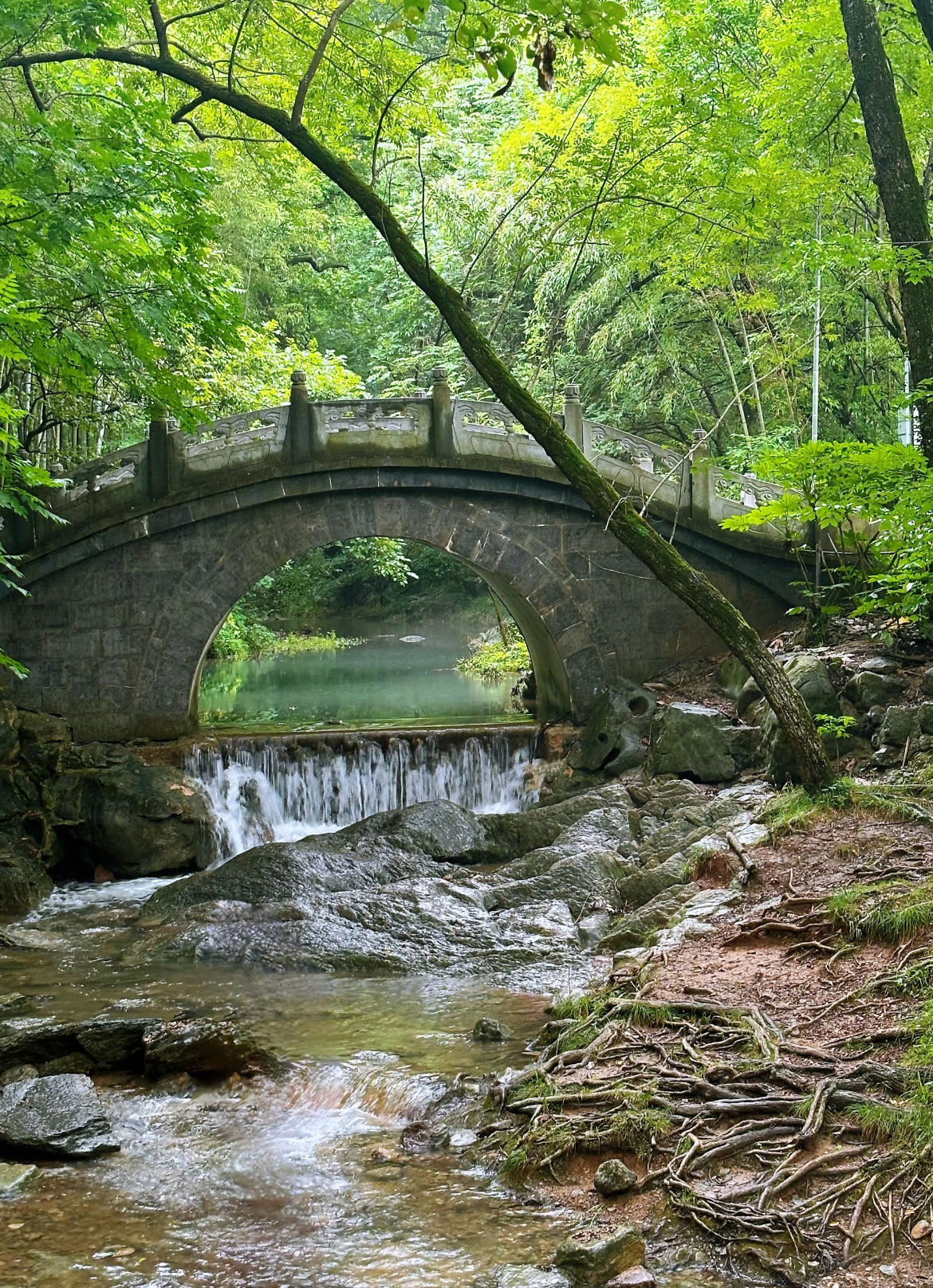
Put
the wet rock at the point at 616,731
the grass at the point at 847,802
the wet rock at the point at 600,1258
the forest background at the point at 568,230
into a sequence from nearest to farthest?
the wet rock at the point at 600,1258
the grass at the point at 847,802
the forest background at the point at 568,230
the wet rock at the point at 616,731

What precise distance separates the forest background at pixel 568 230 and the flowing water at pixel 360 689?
8.87ft

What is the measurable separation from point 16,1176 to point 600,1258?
2.78m

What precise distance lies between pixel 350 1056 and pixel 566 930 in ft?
8.80

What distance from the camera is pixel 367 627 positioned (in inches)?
1478

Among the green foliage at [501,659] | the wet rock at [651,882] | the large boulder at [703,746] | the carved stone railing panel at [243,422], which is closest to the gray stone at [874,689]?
the large boulder at [703,746]

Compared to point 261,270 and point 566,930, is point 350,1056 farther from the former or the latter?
point 261,270

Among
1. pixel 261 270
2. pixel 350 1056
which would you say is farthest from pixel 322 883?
pixel 261 270

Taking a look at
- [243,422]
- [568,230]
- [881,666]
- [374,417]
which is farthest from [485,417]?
[881,666]

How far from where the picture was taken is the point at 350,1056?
728cm

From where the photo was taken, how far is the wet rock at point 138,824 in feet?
42.4

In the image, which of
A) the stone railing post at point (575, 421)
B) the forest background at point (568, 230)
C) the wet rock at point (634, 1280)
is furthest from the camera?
the stone railing post at point (575, 421)

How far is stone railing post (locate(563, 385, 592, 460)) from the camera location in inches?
597

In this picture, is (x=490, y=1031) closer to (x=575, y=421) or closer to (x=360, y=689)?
(x=575, y=421)

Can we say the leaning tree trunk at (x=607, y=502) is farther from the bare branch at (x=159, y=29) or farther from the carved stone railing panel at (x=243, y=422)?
the carved stone railing panel at (x=243, y=422)
